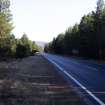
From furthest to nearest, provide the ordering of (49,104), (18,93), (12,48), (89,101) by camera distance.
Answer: (12,48) < (18,93) < (89,101) < (49,104)

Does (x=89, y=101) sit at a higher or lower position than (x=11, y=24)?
lower

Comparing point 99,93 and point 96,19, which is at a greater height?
point 96,19

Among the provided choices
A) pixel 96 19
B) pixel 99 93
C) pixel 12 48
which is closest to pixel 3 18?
pixel 12 48

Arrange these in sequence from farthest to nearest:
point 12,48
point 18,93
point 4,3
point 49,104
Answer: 1. point 12,48
2. point 4,3
3. point 18,93
4. point 49,104

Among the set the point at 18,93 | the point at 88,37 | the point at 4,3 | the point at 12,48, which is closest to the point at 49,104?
the point at 18,93

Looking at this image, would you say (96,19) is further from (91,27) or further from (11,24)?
(11,24)

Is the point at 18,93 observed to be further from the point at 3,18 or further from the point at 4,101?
the point at 3,18

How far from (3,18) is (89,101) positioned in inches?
2335

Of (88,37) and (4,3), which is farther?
(88,37)

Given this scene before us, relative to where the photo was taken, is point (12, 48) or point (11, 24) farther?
point (12, 48)

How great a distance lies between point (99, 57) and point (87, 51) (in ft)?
30.4

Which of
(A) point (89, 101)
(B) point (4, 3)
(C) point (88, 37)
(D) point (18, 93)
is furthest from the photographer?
(C) point (88, 37)

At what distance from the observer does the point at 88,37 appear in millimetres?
89875

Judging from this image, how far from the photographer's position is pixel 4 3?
2864 inches
